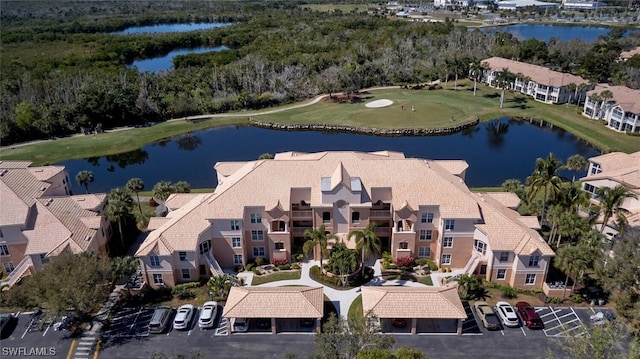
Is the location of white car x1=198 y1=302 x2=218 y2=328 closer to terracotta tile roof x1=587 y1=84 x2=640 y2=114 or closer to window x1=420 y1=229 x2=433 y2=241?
window x1=420 y1=229 x2=433 y2=241

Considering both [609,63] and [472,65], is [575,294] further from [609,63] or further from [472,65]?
[609,63]

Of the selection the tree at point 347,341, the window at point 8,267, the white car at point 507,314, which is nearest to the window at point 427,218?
the white car at point 507,314

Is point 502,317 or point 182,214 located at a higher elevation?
point 182,214

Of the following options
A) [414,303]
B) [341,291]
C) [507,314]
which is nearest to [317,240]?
[341,291]

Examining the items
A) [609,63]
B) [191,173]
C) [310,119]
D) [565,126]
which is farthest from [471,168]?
[609,63]

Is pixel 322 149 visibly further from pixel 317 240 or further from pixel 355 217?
pixel 317 240

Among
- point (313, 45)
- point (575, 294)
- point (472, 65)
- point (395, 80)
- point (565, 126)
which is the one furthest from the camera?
point (313, 45)
